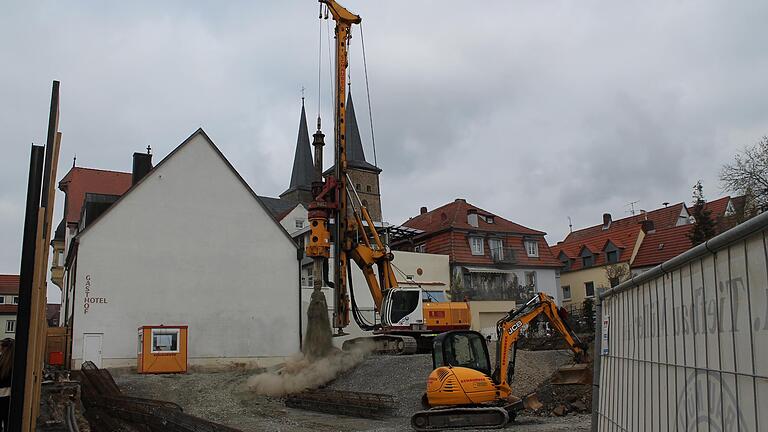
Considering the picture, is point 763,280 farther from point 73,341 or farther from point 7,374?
point 73,341

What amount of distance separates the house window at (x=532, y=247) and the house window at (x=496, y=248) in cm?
253

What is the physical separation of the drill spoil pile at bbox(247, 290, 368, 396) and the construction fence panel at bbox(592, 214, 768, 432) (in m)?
16.1

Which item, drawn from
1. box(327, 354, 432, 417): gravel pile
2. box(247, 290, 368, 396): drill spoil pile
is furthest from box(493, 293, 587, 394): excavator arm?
box(247, 290, 368, 396): drill spoil pile

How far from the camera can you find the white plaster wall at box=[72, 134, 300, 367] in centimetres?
2806

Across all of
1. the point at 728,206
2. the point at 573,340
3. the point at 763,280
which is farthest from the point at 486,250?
the point at 763,280

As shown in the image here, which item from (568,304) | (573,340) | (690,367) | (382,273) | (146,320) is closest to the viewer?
(690,367)

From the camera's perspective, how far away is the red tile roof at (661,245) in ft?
151

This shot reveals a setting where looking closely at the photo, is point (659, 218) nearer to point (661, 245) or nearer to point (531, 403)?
point (661, 245)

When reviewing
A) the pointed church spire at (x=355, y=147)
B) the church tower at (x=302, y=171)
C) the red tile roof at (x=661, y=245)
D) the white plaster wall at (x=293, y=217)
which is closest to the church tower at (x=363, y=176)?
the pointed church spire at (x=355, y=147)

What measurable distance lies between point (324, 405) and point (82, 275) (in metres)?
13.9

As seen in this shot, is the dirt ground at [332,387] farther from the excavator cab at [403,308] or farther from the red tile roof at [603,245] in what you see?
the red tile roof at [603,245]

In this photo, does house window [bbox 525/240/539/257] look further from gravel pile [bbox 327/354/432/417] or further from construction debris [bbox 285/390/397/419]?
construction debris [bbox 285/390/397/419]

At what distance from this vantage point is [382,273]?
2666cm

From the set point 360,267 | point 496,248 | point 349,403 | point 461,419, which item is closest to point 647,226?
point 496,248
